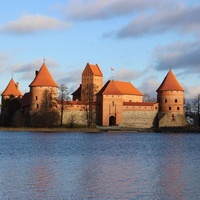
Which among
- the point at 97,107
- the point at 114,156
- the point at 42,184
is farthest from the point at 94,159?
the point at 97,107

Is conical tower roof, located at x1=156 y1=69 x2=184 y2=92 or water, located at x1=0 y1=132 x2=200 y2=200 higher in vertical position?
conical tower roof, located at x1=156 y1=69 x2=184 y2=92

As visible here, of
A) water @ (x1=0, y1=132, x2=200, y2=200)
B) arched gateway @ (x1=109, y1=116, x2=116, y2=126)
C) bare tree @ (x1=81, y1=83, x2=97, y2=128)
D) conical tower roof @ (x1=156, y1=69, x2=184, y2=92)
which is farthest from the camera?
conical tower roof @ (x1=156, y1=69, x2=184, y2=92)

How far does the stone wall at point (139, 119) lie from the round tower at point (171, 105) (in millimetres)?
814

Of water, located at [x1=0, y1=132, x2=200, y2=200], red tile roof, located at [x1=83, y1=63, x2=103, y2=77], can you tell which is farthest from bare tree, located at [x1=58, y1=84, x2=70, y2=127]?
water, located at [x1=0, y1=132, x2=200, y2=200]

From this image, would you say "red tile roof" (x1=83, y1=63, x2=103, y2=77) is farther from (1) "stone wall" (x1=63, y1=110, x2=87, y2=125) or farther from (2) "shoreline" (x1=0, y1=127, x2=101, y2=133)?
(2) "shoreline" (x1=0, y1=127, x2=101, y2=133)

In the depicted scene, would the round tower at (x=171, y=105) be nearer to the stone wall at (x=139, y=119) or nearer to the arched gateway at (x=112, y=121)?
the stone wall at (x=139, y=119)

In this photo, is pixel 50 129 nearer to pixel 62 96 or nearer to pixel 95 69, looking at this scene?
pixel 62 96

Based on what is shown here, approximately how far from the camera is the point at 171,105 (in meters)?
54.3

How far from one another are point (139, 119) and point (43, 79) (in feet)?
34.5

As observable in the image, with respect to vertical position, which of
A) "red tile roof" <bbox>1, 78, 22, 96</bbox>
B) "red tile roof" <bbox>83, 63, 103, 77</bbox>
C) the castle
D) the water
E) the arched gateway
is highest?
"red tile roof" <bbox>83, 63, 103, 77</bbox>

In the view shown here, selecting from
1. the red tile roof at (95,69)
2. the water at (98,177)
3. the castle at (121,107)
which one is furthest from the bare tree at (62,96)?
the water at (98,177)

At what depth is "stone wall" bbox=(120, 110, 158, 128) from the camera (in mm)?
54094

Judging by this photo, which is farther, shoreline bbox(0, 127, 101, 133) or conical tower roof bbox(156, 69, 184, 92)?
conical tower roof bbox(156, 69, 184, 92)

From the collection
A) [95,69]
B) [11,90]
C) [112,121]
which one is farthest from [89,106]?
[11,90]
